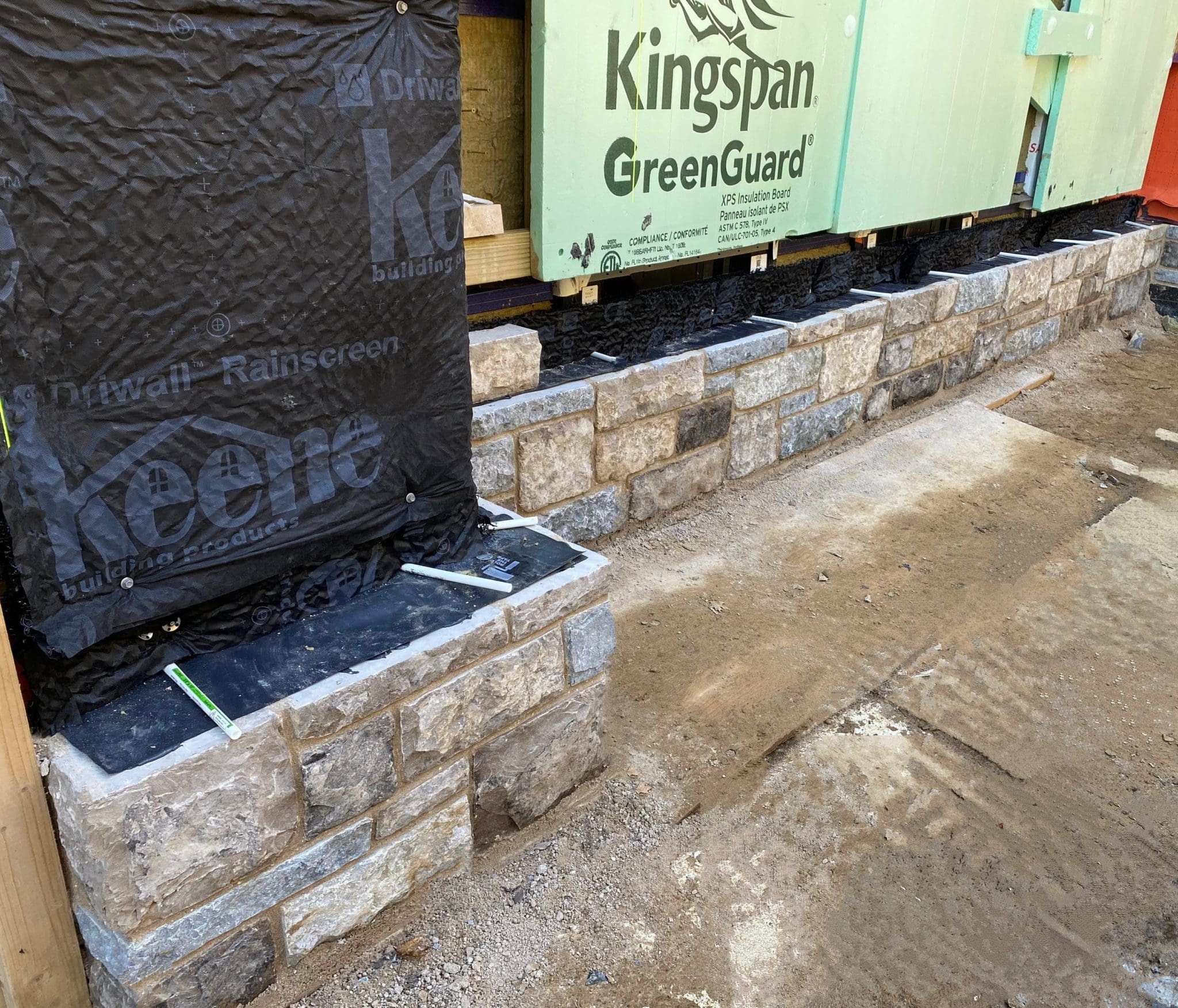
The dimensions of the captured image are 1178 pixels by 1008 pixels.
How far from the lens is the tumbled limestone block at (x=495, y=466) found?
152 inches

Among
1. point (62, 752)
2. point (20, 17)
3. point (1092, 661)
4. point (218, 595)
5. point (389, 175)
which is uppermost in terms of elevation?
point (20, 17)

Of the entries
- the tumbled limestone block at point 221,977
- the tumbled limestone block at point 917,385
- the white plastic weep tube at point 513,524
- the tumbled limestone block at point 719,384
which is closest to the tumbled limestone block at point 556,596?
the white plastic weep tube at point 513,524

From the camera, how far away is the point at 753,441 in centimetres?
531

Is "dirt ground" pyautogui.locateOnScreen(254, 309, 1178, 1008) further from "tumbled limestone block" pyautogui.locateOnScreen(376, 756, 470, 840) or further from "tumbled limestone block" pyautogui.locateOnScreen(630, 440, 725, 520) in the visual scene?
"tumbled limestone block" pyautogui.locateOnScreen(376, 756, 470, 840)

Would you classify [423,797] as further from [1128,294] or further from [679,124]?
[1128,294]

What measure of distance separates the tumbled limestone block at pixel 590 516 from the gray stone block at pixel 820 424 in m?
1.35

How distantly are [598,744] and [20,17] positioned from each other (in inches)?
96.3

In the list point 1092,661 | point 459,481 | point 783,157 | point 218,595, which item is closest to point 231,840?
point 218,595

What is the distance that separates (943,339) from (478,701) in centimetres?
518

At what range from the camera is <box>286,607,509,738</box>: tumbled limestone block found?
2281 mm

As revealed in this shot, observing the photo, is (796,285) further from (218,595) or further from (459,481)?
(218,595)

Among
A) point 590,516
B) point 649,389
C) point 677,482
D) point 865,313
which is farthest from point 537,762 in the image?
point 865,313

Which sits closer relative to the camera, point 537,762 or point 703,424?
point 537,762

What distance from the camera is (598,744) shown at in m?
3.15
